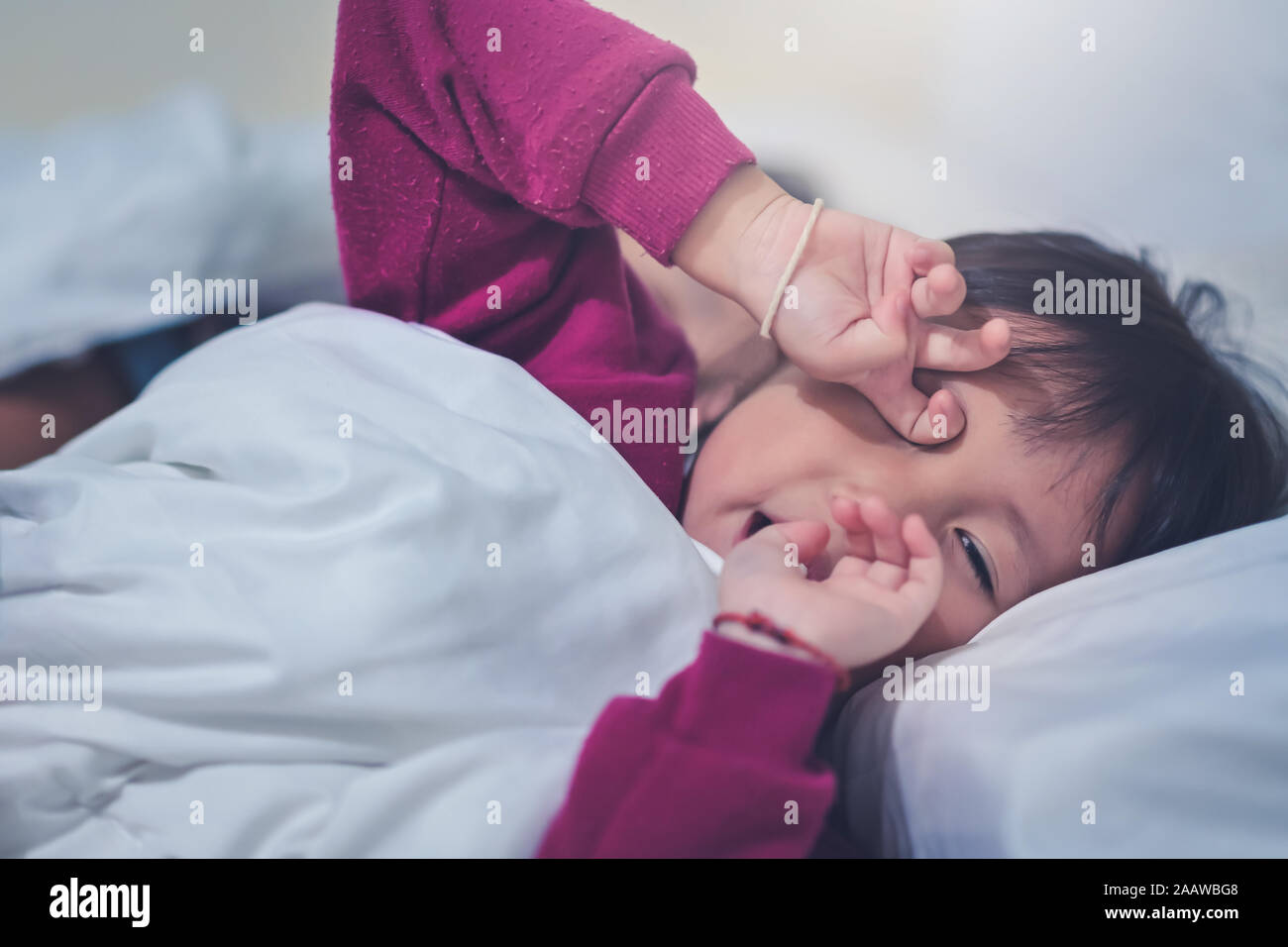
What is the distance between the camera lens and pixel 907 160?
90cm

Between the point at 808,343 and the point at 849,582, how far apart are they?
17 cm

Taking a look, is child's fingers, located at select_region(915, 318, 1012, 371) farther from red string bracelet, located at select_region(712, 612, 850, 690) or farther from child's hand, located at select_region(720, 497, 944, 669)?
red string bracelet, located at select_region(712, 612, 850, 690)

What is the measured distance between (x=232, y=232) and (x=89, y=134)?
0.17 m

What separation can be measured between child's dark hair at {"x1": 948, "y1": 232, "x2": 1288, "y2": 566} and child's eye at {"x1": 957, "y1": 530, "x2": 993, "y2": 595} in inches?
3.2

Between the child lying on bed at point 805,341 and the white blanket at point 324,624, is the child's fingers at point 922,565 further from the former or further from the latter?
the white blanket at point 324,624

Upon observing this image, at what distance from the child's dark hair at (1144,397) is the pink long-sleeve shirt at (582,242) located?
235mm

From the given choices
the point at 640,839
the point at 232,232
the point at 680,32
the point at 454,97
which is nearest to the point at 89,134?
the point at 232,232

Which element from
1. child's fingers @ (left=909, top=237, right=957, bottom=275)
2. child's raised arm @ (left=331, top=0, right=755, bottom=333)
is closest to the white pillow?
child's fingers @ (left=909, top=237, right=957, bottom=275)

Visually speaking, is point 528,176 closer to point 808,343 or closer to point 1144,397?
point 808,343

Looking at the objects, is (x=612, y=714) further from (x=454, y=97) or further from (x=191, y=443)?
(x=454, y=97)

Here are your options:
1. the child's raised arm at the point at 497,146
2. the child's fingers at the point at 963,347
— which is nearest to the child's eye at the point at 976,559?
the child's fingers at the point at 963,347

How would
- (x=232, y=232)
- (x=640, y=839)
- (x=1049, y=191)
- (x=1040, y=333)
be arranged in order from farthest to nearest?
(x=1049, y=191) → (x=232, y=232) → (x=1040, y=333) → (x=640, y=839)

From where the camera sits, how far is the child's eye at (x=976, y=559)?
60 centimetres

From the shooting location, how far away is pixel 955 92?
874 mm
